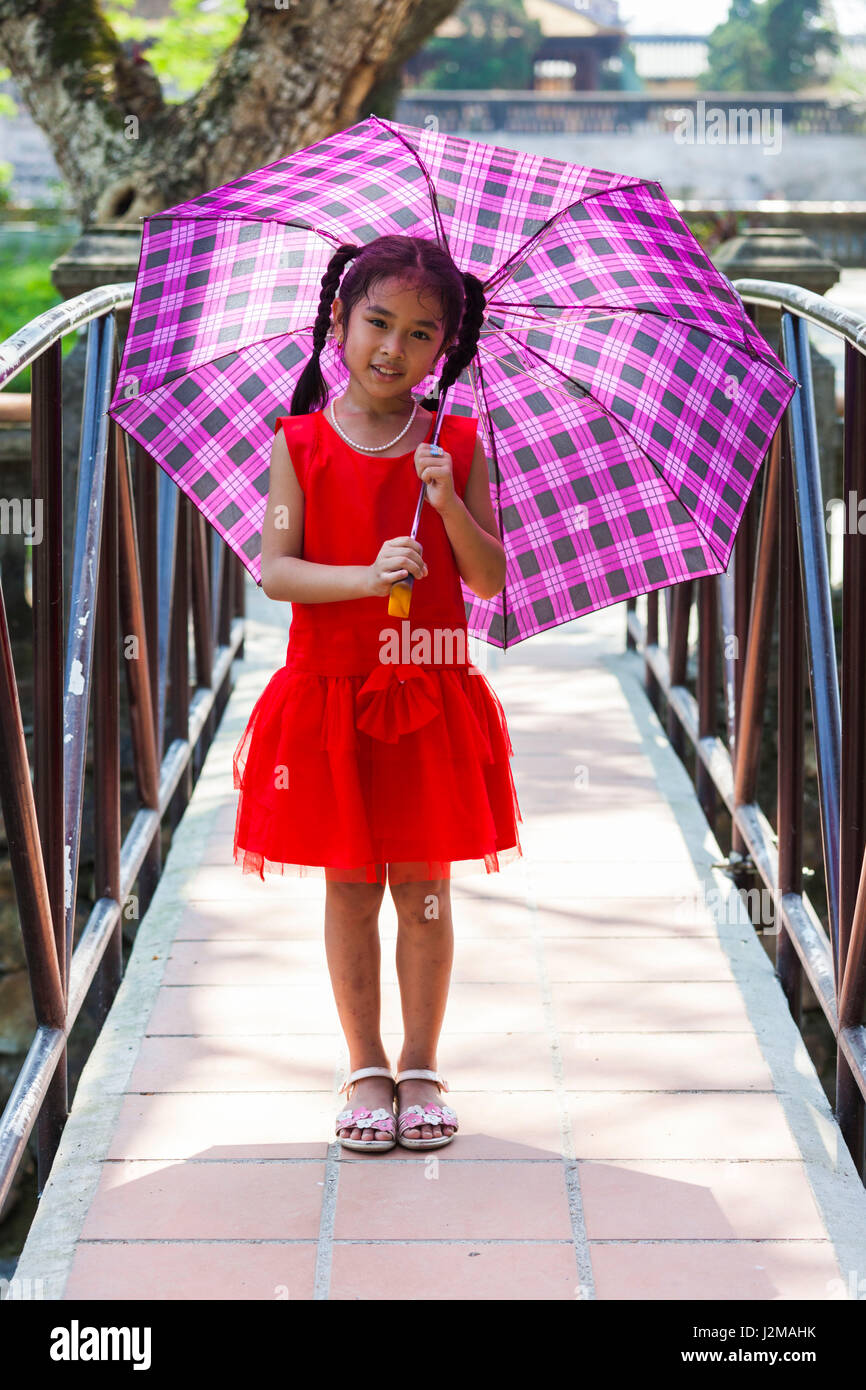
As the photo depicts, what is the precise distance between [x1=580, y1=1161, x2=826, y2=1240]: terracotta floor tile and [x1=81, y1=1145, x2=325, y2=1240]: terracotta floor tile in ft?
1.27

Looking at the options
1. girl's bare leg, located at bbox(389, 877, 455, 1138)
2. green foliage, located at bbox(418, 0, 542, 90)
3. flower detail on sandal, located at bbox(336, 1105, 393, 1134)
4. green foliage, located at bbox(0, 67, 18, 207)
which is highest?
green foliage, located at bbox(418, 0, 542, 90)

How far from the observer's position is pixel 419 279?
1989mm

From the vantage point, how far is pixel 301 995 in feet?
8.79

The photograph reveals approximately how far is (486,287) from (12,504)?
2.36 metres

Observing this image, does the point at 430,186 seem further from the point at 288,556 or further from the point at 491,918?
the point at 491,918

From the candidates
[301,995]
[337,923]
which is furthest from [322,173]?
[301,995]

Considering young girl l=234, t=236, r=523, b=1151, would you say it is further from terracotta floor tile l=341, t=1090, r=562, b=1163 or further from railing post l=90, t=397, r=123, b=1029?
railing post l=90, t=397, r=123, b=1029

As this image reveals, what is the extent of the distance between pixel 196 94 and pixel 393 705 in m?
5.73

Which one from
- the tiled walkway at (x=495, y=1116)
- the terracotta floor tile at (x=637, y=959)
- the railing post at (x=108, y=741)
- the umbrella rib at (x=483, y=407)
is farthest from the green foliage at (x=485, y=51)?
the umbrella rib at (x=483, y=407)

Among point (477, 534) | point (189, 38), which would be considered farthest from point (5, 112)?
point (477, 534)

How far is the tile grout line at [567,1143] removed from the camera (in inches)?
74.7

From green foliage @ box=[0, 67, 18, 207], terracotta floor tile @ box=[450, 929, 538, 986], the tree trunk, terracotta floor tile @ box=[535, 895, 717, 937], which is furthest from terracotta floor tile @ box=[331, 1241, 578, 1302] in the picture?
green foliage @ box=[0, 67, 18, 207]

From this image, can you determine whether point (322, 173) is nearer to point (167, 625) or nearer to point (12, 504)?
point (167, 625)

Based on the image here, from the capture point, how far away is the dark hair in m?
1.99
